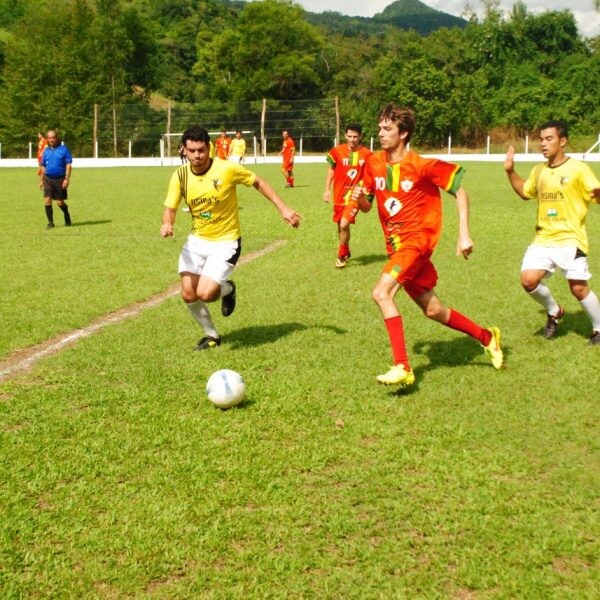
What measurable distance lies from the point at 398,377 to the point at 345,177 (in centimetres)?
629

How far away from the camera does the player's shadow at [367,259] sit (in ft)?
36.6

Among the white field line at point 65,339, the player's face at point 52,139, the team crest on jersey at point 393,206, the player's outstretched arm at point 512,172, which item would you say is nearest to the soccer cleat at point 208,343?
the white field line at point 65,339

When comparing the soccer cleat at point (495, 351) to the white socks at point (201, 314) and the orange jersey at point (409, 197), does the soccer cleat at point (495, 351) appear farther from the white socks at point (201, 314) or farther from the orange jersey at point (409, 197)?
the white socks at point (201, 314)

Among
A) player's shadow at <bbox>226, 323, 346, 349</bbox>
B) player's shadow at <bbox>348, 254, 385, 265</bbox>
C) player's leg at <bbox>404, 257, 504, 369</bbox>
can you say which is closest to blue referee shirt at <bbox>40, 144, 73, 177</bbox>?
player's shadow at <bbox>348, 254, 385, 265</bbox>

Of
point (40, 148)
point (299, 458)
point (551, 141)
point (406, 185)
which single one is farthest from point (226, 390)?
point (40, 148)

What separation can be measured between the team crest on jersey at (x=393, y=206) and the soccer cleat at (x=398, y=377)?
4.04 feet

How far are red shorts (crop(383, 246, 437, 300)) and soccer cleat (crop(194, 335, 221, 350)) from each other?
1.85 metres

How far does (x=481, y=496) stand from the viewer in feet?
12.6

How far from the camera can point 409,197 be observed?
5727 mm

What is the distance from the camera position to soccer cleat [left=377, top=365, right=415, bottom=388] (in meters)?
5.34

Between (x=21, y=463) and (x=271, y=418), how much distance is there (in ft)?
5.15

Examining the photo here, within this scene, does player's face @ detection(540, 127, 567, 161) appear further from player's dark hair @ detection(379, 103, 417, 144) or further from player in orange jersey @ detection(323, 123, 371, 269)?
player in orange jersey @ detection(323, 123, 371, 269)

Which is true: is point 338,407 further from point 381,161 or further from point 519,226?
point 519,226

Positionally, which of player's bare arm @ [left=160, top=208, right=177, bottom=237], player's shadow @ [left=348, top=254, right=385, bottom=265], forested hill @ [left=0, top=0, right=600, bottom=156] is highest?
forested hill @ [left=0, top=0, right=600, bottom=156]
